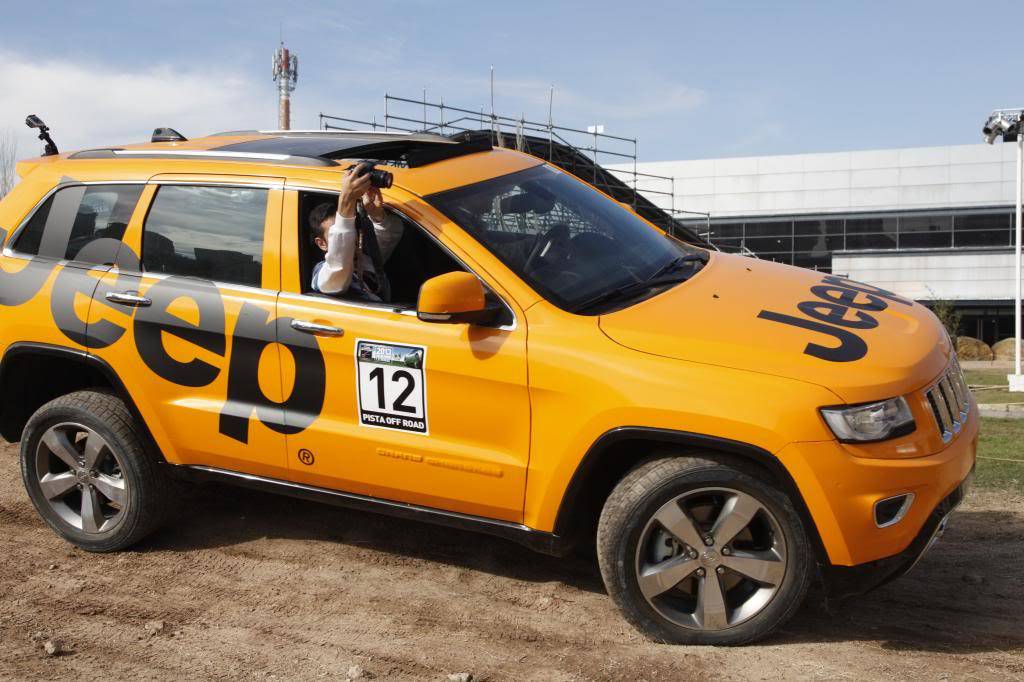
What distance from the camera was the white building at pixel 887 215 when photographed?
153 feet

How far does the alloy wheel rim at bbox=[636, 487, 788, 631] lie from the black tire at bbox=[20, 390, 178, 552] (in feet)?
8.43

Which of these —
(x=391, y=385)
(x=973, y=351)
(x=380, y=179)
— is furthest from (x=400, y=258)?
(x=973, y=351)

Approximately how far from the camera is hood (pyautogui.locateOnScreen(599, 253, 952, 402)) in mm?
3613

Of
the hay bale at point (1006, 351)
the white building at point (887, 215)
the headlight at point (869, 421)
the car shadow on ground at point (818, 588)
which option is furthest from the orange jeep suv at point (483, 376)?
the white building at point (887, 215)

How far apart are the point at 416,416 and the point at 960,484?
2.21 metres

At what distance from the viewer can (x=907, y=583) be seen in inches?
184

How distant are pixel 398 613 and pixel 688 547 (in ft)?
4.40

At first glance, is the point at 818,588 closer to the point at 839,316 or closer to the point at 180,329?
the point at 839,316

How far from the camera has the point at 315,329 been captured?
4.34 meters

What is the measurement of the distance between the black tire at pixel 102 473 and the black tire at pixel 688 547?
2.40m

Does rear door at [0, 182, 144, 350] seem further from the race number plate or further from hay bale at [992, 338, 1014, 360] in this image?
hay bale at [992, 338, 1014, 360]

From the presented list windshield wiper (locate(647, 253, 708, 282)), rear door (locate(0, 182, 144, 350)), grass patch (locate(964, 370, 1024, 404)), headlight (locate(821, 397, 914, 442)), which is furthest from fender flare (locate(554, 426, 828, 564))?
grass patch (locate(964, 370, 1024, 404))

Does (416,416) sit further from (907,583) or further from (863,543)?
(907,583)

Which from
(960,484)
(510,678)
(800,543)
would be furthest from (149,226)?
(960,484)
